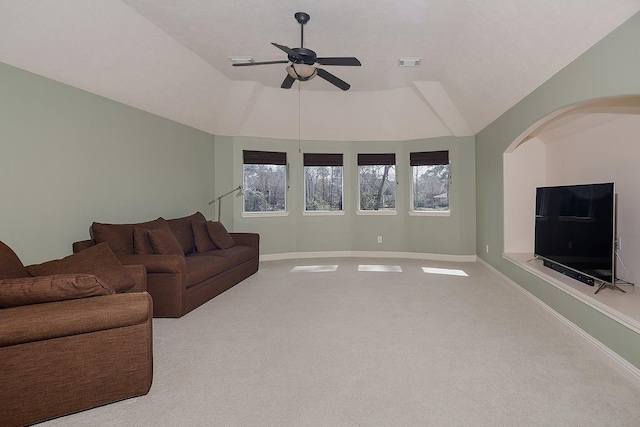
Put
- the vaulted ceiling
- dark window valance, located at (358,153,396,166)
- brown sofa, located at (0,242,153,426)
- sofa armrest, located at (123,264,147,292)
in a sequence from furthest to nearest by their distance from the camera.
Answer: dark window valance, located at (358,153,396,166)
sofa armrest, located at (123,264,147,292)
the vaulted ceiling
brown sofa, located at (0,242,153,426)

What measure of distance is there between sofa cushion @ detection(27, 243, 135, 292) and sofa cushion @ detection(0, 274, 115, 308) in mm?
510

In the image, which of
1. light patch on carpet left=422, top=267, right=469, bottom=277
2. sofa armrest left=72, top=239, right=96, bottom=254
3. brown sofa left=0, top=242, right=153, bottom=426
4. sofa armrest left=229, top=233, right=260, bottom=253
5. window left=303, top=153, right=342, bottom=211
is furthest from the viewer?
window left=303, top=153, right=342, bottom=211

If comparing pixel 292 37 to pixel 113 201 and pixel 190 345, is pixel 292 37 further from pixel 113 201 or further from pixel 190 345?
pixel 190 345

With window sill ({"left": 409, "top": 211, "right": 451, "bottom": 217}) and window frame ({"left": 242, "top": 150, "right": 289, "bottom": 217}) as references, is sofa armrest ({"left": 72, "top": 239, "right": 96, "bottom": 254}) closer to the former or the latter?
window frame ({"left": 242, "top": 150, "right": 289, "bottom": 217})

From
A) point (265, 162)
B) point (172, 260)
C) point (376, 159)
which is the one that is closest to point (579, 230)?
point (172, 260)

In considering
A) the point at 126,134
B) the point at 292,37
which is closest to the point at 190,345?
the point at 126,134

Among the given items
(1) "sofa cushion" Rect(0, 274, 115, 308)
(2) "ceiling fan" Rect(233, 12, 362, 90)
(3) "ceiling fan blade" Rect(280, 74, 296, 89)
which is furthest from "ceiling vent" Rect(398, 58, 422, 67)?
(1) "sofa cushion" Rect(0, 274, 115, 308)

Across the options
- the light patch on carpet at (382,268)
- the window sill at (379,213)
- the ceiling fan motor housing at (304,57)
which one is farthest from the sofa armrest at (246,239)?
the ceiling fan motor housing at (304,57)

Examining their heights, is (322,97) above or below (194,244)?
above

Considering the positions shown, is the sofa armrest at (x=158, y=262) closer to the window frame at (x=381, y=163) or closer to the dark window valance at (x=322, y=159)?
the dark window valance at (x=322, y=159)

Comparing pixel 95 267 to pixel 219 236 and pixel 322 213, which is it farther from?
pixel 322 213

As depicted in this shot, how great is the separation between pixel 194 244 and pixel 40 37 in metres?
2.90

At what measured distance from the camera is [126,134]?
171 inches

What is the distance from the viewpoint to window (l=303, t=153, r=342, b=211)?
7.12 meters
